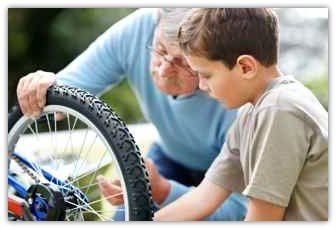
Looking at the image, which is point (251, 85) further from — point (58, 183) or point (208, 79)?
point (58, 183)

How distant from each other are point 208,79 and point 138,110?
317mm

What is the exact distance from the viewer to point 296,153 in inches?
47.3

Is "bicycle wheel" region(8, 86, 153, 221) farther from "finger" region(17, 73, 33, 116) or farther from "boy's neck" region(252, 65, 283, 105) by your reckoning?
"boy's neck" region(252, 65, 283, 105)

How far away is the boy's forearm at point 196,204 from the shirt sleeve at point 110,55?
0.29 metres

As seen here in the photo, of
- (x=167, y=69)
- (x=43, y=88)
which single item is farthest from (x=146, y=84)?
(x=43, y=88)

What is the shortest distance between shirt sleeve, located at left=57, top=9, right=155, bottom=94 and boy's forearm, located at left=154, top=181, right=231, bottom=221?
0.96ft

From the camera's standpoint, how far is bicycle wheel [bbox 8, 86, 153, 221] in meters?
1.22

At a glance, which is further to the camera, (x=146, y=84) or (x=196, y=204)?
(x=146, y=84)

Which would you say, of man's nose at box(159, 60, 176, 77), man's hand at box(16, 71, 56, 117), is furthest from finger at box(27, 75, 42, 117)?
man's nose at box(159, 60, 176, 77)

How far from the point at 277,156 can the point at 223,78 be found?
174 millimetres

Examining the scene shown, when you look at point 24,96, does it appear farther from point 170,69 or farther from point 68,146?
point 170,69

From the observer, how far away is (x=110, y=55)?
1.52m

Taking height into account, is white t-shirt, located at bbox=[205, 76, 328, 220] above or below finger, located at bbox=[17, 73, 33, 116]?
below

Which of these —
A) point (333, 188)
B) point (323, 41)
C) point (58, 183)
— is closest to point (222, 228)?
point (333, 188)
